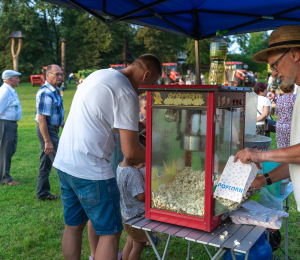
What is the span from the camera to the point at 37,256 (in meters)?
3.17

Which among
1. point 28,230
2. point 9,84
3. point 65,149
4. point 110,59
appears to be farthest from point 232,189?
point 110,59

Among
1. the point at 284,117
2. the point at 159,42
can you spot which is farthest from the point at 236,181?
the point at 159,42

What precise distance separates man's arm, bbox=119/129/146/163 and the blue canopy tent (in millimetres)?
969

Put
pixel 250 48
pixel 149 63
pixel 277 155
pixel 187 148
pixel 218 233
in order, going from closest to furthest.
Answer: pixel 277 155
pixel 218 233
pixel 187 148
pixel 149 63
pixel 250 48

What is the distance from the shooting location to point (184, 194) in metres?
1.93

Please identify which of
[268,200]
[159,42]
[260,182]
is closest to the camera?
[260,182]

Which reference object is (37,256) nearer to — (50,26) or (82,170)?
(82,170)

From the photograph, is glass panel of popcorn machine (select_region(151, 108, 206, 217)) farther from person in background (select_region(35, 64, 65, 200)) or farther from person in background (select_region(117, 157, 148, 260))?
person in background (select_region(35, 64, 65, 200))

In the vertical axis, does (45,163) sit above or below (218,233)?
below

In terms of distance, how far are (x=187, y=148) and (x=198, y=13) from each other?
1663 millimetres

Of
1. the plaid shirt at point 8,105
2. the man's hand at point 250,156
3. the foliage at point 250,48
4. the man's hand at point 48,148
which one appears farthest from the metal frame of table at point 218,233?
the foliage at point 250,48

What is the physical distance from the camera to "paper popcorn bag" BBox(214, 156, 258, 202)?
1.65 meters

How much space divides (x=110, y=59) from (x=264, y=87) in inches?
1298

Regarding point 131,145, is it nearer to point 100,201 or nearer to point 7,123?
point 100,201
